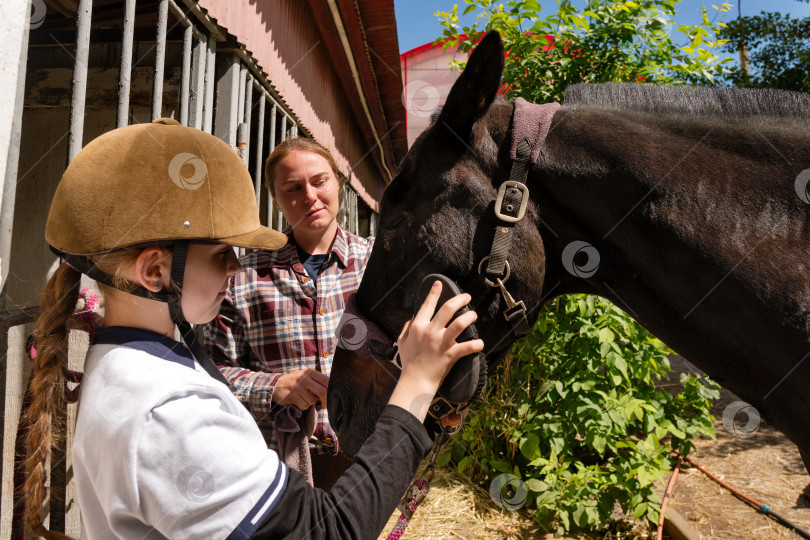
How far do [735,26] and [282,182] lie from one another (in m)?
12.8

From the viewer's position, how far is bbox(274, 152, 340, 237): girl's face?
2.37 m

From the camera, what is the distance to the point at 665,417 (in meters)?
3.69

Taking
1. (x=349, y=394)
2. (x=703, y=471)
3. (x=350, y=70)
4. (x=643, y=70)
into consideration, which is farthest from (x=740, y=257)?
(x=350, y=70)

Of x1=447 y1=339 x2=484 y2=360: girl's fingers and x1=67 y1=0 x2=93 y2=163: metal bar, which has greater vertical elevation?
x1=67 y1=0 x2=93 y2=163: metal bar

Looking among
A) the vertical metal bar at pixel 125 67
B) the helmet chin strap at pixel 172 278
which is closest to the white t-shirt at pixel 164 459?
the helmet chin strap at pixel 172 278

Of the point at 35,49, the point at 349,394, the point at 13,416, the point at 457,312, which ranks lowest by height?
the point at 13,416

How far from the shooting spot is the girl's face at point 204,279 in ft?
4.11

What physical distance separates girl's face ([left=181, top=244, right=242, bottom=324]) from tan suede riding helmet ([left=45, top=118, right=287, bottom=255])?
72mm

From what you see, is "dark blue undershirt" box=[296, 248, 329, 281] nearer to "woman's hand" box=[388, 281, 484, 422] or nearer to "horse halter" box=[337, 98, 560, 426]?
"horse halter" box=[337, 98, 560, 426]

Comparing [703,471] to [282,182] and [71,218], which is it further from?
[71,218]

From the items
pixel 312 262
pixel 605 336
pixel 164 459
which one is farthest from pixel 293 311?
pixel 605 336

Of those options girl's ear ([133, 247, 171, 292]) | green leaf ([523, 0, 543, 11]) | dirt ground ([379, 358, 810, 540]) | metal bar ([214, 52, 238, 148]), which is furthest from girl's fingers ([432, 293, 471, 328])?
green leaf ([523, 0, 543, 11])

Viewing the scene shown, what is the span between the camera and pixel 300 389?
189cm

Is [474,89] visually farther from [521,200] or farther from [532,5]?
[532,5]
